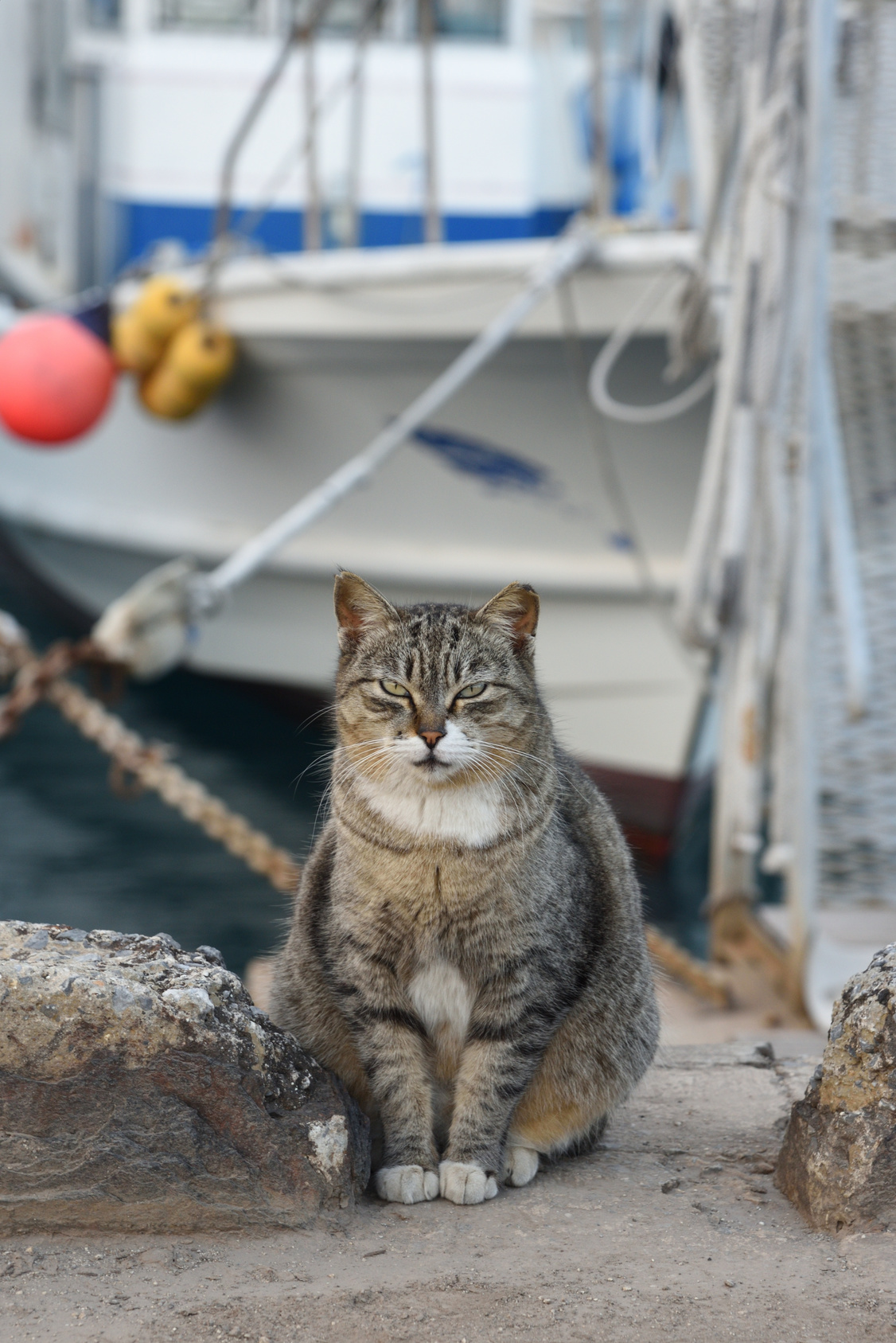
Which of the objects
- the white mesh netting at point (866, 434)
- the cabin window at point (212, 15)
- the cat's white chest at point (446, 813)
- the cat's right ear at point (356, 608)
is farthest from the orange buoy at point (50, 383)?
the cat's white chest at point (446, 813)

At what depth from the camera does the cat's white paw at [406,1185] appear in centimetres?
181

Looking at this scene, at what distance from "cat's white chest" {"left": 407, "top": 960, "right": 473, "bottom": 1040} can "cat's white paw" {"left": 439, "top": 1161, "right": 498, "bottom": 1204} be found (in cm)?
17

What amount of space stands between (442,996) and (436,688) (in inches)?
16.0

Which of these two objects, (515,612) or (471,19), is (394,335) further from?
(515,612)

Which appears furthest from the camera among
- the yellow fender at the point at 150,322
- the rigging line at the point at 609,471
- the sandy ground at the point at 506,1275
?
the yellow fender at the point at 150,322

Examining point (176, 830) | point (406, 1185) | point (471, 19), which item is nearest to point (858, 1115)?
point (406, 1185)

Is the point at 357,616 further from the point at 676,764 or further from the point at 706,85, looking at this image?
the point at 676,764

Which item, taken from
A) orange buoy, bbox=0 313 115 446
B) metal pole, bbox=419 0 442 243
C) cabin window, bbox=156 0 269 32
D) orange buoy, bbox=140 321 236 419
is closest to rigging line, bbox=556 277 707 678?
metal pole, bbox=419 0 442 243

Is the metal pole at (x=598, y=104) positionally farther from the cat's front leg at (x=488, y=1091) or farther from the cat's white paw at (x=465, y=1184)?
the cat's white paw at (x=465, y=1184)

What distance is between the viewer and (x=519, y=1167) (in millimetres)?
1899

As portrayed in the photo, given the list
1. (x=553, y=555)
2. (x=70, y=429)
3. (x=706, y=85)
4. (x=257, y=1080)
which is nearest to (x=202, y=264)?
(x=70, y=429)

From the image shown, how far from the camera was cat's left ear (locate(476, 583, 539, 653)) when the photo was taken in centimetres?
192

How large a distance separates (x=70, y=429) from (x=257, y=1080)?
4608 millimetres

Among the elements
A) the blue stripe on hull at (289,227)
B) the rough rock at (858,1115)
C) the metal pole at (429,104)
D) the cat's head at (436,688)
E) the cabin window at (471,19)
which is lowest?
the rough rock at (858,1115)
